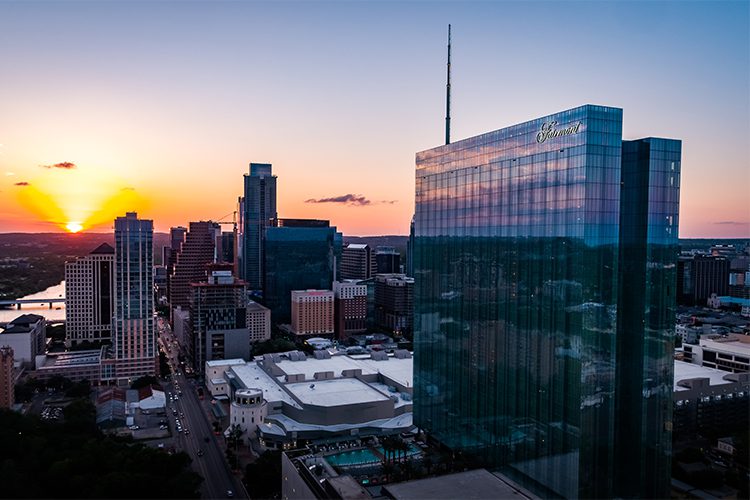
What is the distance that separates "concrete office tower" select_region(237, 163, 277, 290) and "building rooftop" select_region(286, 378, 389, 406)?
64.5 metres

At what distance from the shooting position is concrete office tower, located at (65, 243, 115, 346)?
72.8 m

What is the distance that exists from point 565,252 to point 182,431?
33.8 m

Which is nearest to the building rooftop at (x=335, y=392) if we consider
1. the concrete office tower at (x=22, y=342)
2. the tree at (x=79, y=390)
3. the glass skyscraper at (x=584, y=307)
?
the glass skyscraper at (x=584, y=307)

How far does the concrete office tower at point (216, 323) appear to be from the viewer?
61000 mm

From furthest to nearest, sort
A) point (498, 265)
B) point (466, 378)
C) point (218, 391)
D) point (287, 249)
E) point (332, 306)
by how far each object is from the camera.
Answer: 1. point (287, 249)
2. point (332, 306)
3. point (218, 391)
4. point (466, 378)
5. point (498, 265)

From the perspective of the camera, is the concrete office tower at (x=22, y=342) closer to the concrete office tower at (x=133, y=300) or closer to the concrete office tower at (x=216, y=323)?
the concrete office tower at (x=133, y=300)

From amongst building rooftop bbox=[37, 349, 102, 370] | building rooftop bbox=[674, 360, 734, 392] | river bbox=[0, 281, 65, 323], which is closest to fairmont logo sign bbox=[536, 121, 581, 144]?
building rooftop bbox=[674, 360, 734, 392]

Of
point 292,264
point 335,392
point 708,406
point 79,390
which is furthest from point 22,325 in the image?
point 708,406

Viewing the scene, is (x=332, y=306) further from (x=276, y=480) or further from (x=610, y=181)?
(x=610, y=181)

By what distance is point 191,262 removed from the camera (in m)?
98.2

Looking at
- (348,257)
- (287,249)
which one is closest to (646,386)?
(287,249)

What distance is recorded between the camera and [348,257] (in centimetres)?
12875

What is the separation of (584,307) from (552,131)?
755 cm

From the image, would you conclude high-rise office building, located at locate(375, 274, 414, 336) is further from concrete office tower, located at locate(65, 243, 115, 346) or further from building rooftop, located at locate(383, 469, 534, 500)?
building rooftop, located at locate(383, 469, 534, 500)
